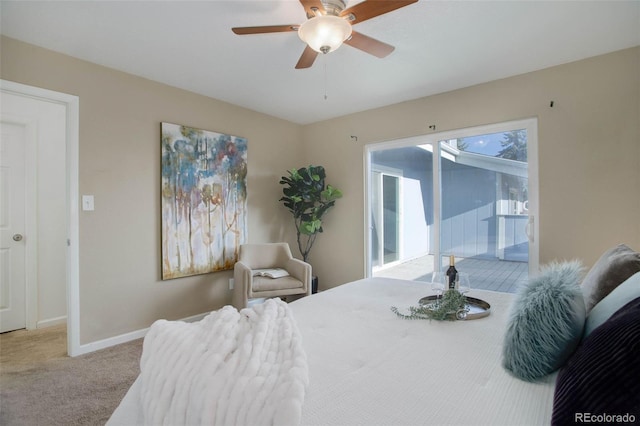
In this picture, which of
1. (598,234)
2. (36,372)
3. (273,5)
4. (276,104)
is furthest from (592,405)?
(276,104)

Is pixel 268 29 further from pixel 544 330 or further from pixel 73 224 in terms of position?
pixel 73 224

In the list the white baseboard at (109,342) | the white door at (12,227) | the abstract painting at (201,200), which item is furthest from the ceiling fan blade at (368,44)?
the white door at (12,227)

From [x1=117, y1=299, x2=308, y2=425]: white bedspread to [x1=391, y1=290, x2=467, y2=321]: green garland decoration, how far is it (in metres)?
0.71

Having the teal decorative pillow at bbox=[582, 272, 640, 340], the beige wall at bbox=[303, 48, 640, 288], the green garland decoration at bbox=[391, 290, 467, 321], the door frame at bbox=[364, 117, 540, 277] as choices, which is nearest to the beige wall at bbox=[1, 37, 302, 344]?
the door frame at bbox=[364, 117, 540, 277]

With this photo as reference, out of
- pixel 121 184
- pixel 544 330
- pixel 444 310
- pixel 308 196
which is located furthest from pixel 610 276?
pixel 121 184

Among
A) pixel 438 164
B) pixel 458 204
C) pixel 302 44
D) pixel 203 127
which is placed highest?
pixel 302 44

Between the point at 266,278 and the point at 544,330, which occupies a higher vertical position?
the point at 544,330

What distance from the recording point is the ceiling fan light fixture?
1.64 metres

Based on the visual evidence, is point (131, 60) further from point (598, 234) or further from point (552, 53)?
point (598, 234)

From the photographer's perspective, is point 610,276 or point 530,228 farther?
point 530,228

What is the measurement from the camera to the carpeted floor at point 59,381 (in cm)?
180

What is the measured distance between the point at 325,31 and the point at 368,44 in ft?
1.28

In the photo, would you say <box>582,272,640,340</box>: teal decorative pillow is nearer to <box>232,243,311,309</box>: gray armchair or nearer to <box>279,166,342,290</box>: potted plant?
<box>232,243,311,309</box>: gray armchair

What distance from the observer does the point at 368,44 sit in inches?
76.8
